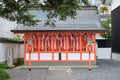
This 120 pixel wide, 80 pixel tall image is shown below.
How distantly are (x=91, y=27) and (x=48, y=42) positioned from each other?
3.50 m

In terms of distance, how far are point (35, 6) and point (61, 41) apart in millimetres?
9894

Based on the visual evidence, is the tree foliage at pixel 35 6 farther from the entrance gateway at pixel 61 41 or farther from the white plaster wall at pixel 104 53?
the white plaster wall at pixel 104 53

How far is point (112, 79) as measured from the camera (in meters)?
15.9

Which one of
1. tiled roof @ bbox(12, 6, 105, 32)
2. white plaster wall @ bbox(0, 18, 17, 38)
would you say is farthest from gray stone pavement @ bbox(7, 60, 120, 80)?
white plaster wall @ bbox(0, 18, 17, 38)

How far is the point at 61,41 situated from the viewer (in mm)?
24859

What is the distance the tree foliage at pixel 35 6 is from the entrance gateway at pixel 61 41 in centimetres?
787

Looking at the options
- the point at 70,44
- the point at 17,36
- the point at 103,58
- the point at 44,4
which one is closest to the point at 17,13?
the point at 44,4

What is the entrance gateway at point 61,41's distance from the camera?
24.0m

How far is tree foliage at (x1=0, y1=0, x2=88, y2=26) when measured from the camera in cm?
1389

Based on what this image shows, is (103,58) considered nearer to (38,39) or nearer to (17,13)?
(38,39)

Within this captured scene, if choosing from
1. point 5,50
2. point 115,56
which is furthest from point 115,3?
point 5,50

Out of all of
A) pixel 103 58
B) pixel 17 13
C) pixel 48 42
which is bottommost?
pixel 103 58

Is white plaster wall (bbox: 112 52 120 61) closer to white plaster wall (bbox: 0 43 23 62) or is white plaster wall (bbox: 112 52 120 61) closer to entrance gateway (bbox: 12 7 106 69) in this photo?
entrance gateway (bbox: 12 7 106 69)

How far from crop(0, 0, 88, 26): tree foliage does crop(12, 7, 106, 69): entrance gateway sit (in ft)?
25.8
